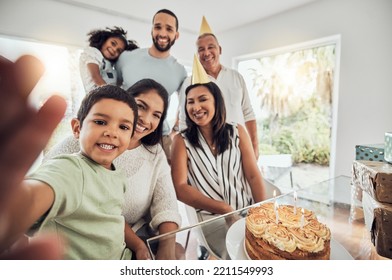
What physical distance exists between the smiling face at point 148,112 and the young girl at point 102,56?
3.5 inches

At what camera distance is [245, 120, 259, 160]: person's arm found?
0.89 m

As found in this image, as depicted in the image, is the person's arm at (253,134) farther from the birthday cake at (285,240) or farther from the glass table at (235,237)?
the birthday cake at (285,240)

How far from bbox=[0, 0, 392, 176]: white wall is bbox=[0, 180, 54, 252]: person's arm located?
1.30 ft

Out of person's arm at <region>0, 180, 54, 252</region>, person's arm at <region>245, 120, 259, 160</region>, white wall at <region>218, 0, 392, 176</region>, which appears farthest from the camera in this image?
person's arm at <region>245, 120, 259, 160</region>

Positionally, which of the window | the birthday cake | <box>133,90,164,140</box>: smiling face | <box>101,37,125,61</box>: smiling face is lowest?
the birthday cake

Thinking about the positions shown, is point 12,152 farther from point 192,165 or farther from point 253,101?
point 253,101

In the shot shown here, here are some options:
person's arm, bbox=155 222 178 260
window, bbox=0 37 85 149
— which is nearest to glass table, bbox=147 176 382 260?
person's arm, bbox=155 222 178 260

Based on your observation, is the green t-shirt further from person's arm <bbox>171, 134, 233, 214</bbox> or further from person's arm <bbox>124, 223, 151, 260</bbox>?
person's arm <bbox>171, 134, 233, 214</bbox>

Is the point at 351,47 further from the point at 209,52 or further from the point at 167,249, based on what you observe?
the point at 167,249

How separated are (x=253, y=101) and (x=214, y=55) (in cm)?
21

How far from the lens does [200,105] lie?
2.68 ft

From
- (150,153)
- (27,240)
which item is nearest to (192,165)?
(150,153)

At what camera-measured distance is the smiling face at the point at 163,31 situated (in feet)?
2.35

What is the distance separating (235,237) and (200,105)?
0.42m
